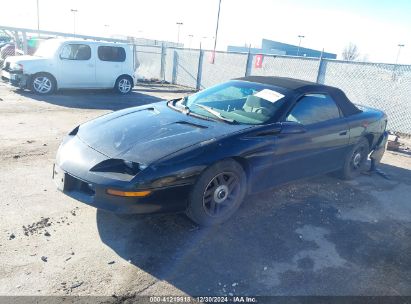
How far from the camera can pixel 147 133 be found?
353cm

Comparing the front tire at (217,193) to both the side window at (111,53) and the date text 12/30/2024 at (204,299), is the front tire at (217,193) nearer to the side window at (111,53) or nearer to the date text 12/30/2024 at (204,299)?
the date text 12/30/2024 at (204,299)

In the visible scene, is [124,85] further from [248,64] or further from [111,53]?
[248,64]

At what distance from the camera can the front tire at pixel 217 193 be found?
331 cm

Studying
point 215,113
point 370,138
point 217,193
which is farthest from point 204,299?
point 370,138

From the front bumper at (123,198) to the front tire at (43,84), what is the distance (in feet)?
28.8

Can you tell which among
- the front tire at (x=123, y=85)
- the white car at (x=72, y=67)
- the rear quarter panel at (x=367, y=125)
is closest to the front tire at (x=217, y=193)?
the rear quarter panel at (x=367, y=125)

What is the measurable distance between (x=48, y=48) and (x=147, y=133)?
31.4 ft

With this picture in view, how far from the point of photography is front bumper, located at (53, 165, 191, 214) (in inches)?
117

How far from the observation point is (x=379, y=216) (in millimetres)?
4348

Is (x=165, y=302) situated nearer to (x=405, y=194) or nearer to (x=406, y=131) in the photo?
(x=405, y=194)

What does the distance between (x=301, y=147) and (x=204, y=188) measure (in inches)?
58.0

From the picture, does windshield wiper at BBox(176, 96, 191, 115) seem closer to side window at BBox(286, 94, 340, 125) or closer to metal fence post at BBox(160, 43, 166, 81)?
side window at BBox(286, 94, 340, 125)

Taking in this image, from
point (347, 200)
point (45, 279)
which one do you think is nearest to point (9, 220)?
point (45, 279)

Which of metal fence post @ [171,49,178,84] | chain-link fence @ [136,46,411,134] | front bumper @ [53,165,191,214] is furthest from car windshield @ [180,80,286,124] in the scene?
metal fence post @ [171,49,178,84]
